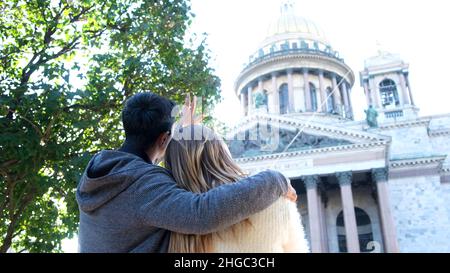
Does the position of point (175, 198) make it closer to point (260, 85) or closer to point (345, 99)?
point (260, 85)

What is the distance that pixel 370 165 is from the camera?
2503 centimetres

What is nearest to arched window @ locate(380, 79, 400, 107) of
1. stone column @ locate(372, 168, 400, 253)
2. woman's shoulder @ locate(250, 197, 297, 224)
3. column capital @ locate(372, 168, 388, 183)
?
column capital @ locate(372, 168, 388, 183)

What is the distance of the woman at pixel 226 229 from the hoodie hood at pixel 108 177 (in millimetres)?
165

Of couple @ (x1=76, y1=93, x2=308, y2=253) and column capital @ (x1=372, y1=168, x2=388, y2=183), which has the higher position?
column capital @ (x1=372, y1=168, x2=388, y2=183)

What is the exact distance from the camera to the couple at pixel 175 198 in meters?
1.50

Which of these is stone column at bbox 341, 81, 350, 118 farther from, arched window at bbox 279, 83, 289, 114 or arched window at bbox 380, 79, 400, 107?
arched window at bbox 380, 79, 400, 107

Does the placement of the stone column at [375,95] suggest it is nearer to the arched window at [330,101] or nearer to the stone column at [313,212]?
the arched window at [330,101]

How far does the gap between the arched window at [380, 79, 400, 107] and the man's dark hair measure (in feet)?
107

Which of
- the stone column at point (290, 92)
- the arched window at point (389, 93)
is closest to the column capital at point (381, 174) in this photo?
the arched window at point (389, 93)

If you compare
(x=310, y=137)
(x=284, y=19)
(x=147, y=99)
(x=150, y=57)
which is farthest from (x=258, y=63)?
(x=147, y=99)

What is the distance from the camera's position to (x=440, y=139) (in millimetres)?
30172

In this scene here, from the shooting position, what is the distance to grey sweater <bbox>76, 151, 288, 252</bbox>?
1487 mm

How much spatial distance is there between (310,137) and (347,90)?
58.0ft

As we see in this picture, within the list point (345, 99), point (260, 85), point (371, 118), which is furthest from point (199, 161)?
point (345, 99)
